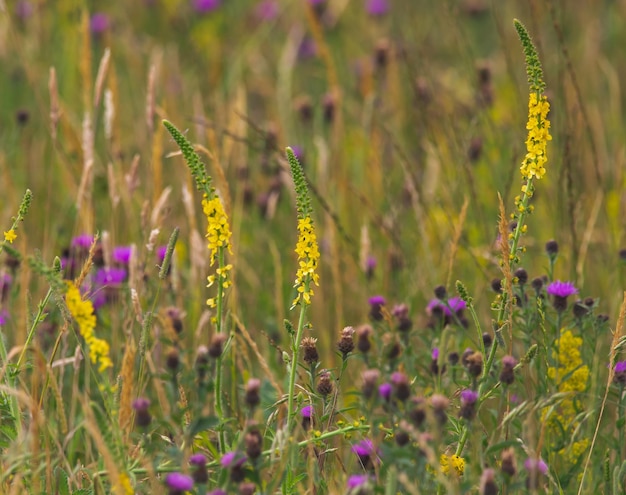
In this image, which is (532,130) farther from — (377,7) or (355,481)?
(377,7)

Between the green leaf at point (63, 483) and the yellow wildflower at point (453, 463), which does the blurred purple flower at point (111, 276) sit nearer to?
the green leaf at point (63, 483)

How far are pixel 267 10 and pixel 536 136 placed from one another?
365 centimetres

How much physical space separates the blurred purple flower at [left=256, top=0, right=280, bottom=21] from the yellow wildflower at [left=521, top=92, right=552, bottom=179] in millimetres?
3221

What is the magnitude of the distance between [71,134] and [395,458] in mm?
1846

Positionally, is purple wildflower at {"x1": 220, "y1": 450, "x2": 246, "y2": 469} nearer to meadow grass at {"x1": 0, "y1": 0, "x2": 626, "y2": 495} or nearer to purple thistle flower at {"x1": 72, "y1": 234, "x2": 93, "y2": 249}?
meadow grass at {"x1": 0, "y1": 0, "x2": 626, "y2": 495}

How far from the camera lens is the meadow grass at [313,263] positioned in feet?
4.59

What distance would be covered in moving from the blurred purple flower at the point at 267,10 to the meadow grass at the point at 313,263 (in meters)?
0.04

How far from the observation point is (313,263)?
1.40 meters

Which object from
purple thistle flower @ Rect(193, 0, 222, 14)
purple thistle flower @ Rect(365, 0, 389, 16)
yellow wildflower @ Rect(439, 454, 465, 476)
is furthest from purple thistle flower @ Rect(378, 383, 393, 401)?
purple thistle flower @ Rect(193, 0, 222, 14)

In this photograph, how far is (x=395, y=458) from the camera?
4.28ft

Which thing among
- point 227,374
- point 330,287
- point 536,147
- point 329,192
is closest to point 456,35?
point 329,192

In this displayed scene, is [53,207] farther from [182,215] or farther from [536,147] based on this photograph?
[536,147]

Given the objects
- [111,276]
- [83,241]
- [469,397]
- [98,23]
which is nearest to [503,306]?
[469,397]

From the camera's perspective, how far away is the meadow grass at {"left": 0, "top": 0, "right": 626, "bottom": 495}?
55.1 inches
